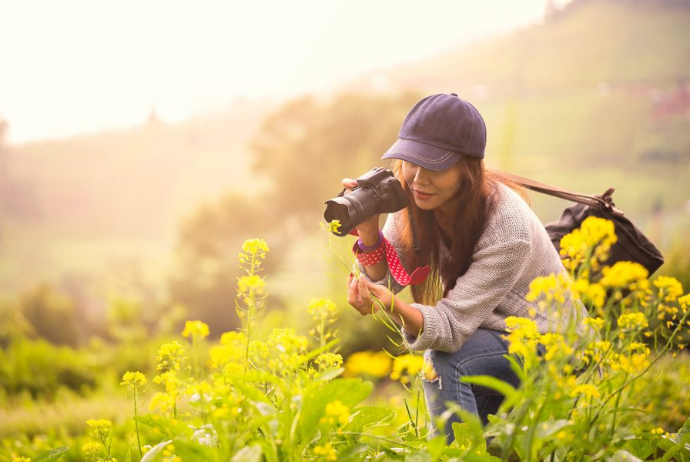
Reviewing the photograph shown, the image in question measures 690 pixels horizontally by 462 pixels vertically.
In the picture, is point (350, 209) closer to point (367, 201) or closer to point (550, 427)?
point (367, 201)

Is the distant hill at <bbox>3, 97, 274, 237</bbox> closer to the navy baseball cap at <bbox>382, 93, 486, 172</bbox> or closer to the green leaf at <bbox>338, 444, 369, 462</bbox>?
the navy baseball cap at <bbox>382, 93, 486, 172</bbox>

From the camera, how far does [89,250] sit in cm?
2133

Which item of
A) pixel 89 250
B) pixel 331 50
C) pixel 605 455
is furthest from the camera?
pixel 331 50

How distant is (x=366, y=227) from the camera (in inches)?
84.4

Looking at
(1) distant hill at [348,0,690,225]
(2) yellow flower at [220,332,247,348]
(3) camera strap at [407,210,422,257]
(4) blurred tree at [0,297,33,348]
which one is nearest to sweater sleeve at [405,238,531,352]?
(3) camera strap at [407,210,422,257]

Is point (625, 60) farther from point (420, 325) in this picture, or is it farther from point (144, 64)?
point (420, 325)

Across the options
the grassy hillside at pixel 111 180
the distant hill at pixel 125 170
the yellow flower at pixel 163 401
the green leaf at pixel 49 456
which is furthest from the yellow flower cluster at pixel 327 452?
the distant hill at pixel 125 170

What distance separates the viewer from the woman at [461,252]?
6.53ft

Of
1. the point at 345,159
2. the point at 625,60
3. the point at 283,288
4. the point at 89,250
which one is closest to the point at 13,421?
the point at 283,288

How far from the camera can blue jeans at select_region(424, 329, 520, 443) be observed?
2.01 metres

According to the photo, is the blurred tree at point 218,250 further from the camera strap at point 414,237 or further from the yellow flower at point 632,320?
the yellow flower at point 632,320

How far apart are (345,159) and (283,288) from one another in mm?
3662

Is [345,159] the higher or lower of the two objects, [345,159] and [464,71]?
the lower

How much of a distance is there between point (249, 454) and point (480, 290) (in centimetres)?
104
